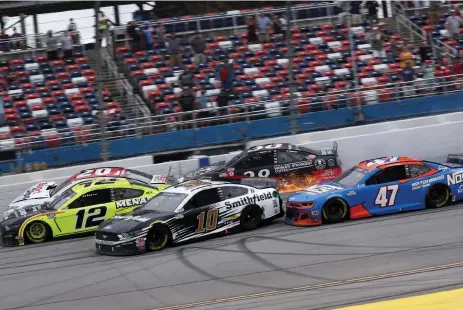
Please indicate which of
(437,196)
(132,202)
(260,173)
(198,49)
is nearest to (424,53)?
(198,49)

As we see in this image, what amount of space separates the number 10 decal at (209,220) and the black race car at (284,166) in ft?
13.3

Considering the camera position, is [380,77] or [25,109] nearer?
[25,109]

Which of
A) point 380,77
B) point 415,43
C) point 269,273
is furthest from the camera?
point 415,43

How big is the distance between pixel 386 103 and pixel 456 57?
195 inches

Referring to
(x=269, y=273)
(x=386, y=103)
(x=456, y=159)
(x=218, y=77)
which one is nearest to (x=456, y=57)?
(x=386, y=103)

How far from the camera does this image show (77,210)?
1820 cm

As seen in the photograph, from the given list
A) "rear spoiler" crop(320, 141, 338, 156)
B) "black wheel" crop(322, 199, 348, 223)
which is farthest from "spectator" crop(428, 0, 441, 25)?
"black wheel" crop(322, 199, 348, 223)

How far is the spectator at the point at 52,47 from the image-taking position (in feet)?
91.1

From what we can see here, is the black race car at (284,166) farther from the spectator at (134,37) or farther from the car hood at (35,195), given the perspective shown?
the spectator at (134,37)

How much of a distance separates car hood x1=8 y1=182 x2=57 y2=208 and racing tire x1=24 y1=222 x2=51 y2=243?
5.37 feet

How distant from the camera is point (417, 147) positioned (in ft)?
76.5

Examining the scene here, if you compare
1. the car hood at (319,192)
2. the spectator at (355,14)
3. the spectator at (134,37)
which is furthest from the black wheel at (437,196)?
the spectator at (355,14)

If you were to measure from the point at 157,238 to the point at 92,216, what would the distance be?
109 inches

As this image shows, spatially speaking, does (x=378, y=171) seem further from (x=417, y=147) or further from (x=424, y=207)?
(x=417, y=147)
